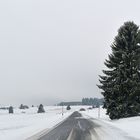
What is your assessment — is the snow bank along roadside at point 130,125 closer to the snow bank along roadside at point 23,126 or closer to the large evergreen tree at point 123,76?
the large evergreen tree at point 123,76

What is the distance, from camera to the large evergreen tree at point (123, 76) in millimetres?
42938

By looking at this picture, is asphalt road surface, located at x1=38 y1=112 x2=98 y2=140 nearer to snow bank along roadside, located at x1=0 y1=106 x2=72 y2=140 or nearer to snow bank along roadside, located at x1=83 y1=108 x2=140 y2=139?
snow bank along roadside, located at x1=0 y1=106 x2=72 y2=140

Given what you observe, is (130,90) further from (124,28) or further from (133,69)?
(124,28)

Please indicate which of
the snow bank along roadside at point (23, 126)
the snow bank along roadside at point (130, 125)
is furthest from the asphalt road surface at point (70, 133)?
the snow bank along roadside at point (130, 125)

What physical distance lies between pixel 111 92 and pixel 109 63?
4.44m

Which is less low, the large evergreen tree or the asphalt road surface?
the large evergreen tree

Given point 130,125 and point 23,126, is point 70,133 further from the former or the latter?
point 23,126

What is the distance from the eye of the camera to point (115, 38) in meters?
46.2

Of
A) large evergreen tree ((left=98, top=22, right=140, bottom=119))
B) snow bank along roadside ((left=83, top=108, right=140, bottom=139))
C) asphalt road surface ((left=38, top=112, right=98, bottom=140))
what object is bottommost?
asphalt road surface ((left=38, top=112, right=98, bottom=140))

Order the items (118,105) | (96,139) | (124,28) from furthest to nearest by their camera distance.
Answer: (124,28)
(118,105)
(96,139)

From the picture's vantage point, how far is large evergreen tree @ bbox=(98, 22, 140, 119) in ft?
141

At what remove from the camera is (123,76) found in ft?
145

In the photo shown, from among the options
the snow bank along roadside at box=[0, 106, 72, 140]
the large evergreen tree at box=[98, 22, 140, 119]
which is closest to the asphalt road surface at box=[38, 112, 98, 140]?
the snow bank along roadside at box=[0, 106, 72, 140]

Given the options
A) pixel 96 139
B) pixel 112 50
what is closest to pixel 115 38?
pixel 112 50
